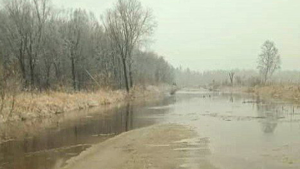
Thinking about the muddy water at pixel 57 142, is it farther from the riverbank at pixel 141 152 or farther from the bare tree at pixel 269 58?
the bare tree at pixel 269 58

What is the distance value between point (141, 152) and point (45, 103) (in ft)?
61.4

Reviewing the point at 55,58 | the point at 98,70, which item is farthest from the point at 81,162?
the point at 98,70

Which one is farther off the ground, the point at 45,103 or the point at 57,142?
the point at 45,103

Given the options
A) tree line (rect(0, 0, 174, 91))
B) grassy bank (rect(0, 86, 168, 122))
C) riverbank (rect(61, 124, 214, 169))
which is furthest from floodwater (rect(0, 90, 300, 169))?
tree line (rect(0, 0, 174, 91))

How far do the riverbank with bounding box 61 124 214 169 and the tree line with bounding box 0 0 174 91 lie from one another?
27.5m

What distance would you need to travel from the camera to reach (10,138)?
18375mm

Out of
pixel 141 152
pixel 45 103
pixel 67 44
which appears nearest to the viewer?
pixel 141 152

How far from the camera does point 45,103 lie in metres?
30.4

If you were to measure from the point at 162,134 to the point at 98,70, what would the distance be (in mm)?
50331

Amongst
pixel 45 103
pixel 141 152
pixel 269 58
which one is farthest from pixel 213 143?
pixel 269 58

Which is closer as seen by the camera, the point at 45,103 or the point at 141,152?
the point at 141,152

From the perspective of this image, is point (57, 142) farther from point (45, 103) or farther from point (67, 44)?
point (67, 44)

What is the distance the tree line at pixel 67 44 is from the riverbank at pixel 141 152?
2755 cm

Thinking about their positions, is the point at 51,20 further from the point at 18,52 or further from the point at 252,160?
the point at 252,160
